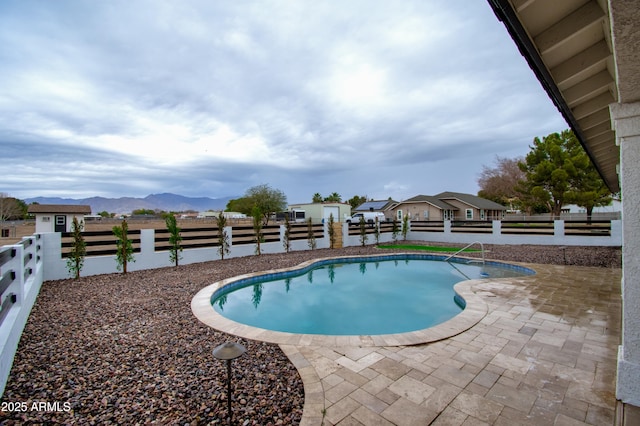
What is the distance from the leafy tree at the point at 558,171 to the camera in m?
16.4

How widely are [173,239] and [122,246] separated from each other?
→ 140 cm

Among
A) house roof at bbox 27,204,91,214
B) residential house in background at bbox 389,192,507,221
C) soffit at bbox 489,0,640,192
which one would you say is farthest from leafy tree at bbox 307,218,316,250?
house roof at bbox 27,204,91,214

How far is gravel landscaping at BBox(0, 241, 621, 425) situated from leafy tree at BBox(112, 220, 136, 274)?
260 centimetres

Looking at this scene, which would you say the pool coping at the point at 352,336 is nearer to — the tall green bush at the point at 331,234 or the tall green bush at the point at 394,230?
the tall green bush at the point at 331,234

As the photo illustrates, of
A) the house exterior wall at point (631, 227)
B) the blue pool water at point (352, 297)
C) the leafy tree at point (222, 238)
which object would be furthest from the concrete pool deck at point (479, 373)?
the leafy tree at point (222, 238)

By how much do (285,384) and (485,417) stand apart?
1610mm

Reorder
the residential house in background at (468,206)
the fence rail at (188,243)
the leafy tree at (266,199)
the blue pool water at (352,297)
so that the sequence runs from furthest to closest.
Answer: the leafy tree at (266,199) → the residential house in background at (468,206) → the blue pool water at (352,297) → the fence rail at (188,243)

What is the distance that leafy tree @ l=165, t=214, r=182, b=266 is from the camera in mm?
8795

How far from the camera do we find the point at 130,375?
Answer: 2.69 meters

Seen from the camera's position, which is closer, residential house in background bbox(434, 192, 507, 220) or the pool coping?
the pool coping

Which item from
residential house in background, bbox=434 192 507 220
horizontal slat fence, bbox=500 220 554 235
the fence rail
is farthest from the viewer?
residential house in background, bbox=434 192 507 220

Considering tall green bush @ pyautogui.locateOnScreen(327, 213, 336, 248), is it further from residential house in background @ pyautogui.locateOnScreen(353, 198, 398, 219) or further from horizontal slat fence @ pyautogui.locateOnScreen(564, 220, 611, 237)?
residential house in background @ pyautogui.locateOnScreen(353, 198, 398, 219)

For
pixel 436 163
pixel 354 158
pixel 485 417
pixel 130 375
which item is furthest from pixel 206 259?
pixel 436 163

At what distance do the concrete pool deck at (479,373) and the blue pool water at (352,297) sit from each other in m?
1.61
